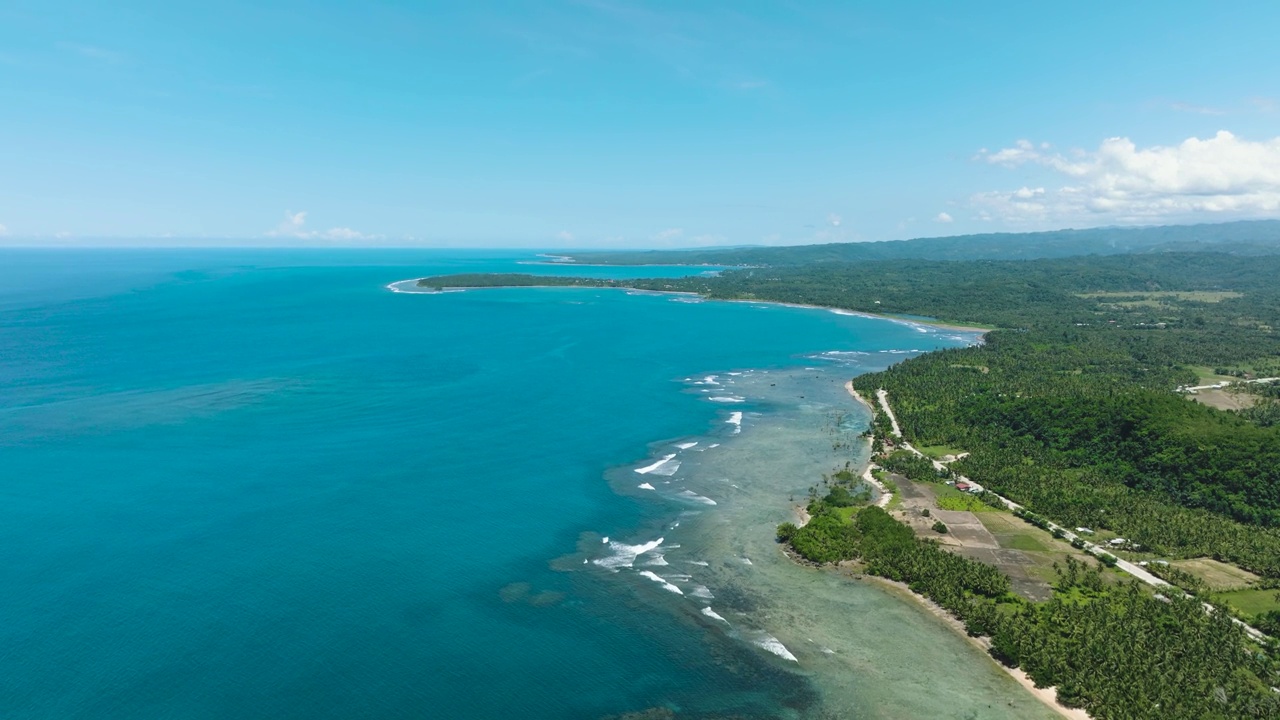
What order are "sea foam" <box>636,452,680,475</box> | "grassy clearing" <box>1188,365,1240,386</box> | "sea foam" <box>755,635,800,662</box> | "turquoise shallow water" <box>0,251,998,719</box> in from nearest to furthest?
"turquoise shallow water" <box>0,251,998,719</box>, "sea foam" <box>755,635,800,662</box>, "sea foam" <box>636,452,680,475</box>, "grassy clearing" <box>1188,365,1240,386</box>

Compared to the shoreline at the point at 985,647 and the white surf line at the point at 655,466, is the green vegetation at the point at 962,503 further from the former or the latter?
the white surf line at the point at 655,466

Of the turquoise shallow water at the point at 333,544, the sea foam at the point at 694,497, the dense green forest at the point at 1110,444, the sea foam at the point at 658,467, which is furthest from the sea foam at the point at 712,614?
the dense green forest at the point at 1110,444

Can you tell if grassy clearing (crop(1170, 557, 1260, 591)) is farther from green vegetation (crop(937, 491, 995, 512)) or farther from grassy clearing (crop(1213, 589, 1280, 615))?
green vegetation (crop(937, 491, 995, 512))

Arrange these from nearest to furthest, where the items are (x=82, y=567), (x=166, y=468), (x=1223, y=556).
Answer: (x=82, y=567) → (x=1223, y=556) → (x=166, y=468)

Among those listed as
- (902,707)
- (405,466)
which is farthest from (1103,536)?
(405,466)

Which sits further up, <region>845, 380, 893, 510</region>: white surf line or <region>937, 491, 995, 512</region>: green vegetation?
<region>845, 380, 893, 510</region>: white surf line

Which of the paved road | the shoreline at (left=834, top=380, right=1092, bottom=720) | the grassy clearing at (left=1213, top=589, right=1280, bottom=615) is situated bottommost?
the shoreline at (left=834, top=380, right=1092, bottom=720)

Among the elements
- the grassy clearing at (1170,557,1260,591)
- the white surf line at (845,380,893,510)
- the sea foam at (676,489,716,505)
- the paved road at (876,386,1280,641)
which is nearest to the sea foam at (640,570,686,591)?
the sea foam at (676,489,716,505)

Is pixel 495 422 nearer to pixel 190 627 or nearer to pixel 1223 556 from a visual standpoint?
pixel 190 627
